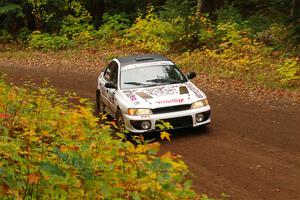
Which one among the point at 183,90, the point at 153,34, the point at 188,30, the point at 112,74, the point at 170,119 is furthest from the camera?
the point at 153,34

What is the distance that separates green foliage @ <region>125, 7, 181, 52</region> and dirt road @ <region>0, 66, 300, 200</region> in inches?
352

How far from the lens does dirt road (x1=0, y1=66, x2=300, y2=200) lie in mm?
7664

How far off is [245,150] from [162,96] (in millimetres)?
2289

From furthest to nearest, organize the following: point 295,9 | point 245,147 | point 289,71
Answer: point 295,9
point 289,71
point 245,147

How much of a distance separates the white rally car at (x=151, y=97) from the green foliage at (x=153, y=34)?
34.3 feet

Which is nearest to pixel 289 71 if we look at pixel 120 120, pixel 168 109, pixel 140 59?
pixel 140 59

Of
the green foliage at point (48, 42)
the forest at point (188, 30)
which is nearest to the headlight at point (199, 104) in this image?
the forest at point (188, 30)

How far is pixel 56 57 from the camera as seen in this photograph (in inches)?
1017

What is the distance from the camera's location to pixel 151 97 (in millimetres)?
10492

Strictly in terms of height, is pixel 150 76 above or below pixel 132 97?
above

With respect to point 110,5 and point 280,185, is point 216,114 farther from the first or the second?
point 110,5

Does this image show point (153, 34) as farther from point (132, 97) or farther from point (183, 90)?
point (132, 97)

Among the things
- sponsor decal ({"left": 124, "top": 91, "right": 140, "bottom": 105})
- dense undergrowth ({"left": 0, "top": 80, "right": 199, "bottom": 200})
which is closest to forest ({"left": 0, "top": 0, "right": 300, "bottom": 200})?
dense undergrowth ({"left": 0, "top": 80, "right": 199, "bottom": 200})

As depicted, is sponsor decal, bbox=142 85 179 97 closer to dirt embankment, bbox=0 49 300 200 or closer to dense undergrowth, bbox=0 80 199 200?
dirt embankment, bbox=0 49 300 200
